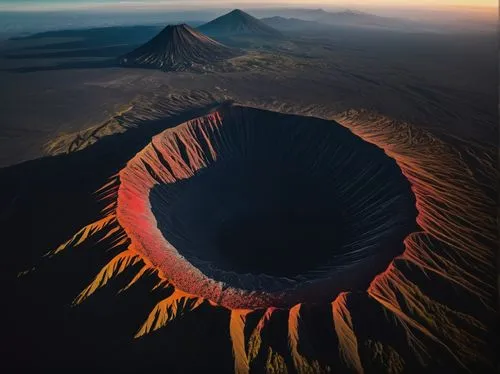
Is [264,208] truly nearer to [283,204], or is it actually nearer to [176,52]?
[283,204]

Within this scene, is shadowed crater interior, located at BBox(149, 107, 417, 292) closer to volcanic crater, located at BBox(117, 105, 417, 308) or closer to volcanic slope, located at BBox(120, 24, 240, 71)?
volcanic crater, located at BBox(117, 105, 417, 308)

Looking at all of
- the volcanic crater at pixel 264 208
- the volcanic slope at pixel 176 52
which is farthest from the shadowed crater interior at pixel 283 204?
the volcanic slope at pixel 176 52

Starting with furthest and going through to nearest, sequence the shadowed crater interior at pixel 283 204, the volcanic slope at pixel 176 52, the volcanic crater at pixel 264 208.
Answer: the volcanic slope at pixel 176 52 → the shadowed crater interior at pixel 283 204 → the volcanic crater at pixel 264 208

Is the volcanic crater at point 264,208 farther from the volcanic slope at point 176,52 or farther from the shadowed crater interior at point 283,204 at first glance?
Result: the volcanic slope at point 176,52

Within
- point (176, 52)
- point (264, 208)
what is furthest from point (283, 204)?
point (176, 52)

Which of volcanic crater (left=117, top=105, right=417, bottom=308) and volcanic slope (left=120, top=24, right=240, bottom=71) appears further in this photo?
volcanic slope (left=120, top=24, right=240, bottom=71)

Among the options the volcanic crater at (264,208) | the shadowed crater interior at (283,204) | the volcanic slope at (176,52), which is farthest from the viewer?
the volcanic slope at (176,52)

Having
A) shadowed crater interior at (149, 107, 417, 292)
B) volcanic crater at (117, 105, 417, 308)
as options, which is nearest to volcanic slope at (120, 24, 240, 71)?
volcanic crater at (117, 105, 417, 308)

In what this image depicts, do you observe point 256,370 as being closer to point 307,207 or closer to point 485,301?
point 485,301
